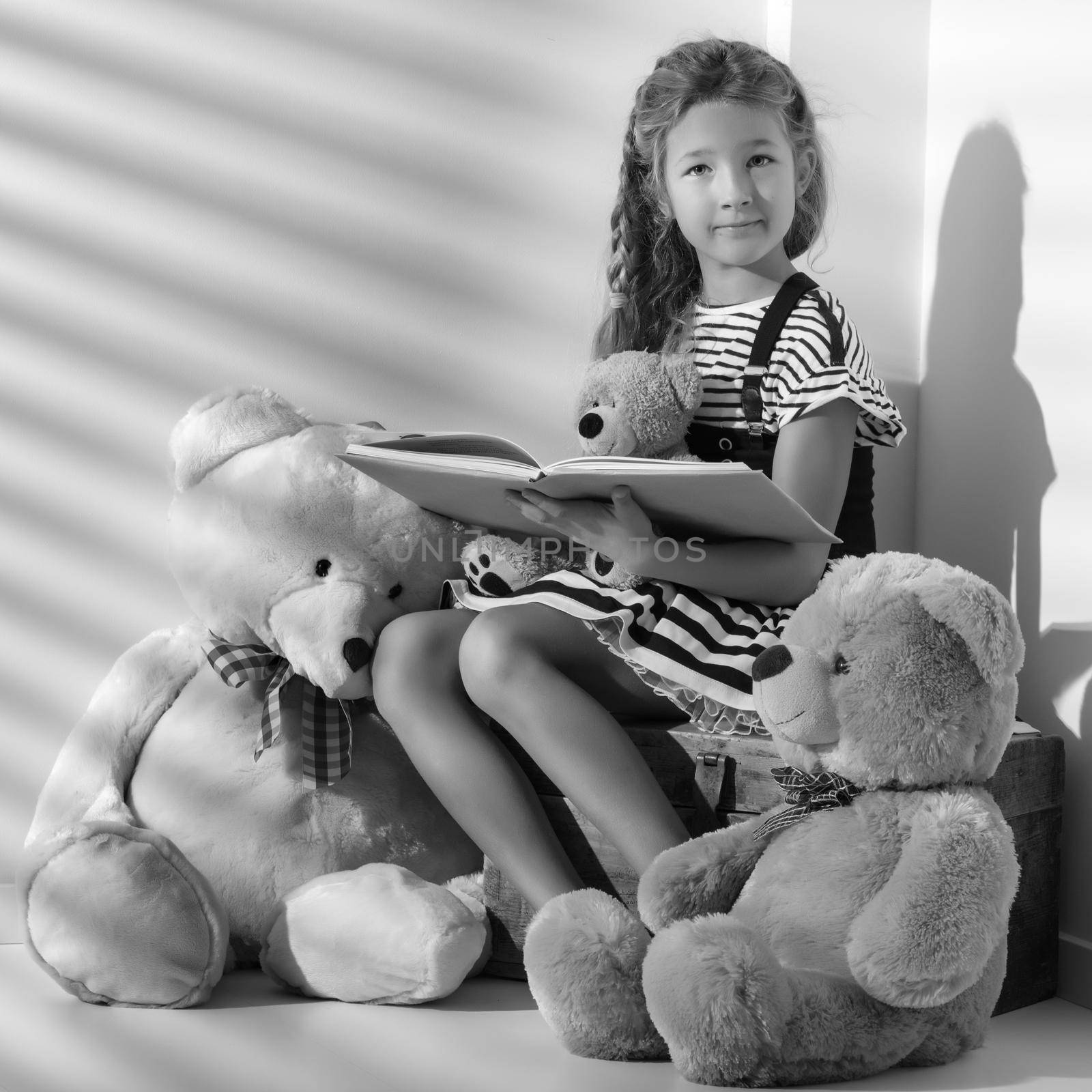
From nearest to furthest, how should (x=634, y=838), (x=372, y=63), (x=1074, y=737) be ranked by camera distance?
(x=634, y=838)
(x=1074, y=737)
(x=372, y=63)

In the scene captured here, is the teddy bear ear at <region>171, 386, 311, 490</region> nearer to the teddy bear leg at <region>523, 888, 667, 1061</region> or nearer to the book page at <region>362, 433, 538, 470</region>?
the book page at <region>362, 433, 538, 470</region>

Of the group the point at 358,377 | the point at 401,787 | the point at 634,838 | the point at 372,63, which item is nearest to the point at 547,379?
the point at 358,377

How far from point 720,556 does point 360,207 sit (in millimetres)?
617

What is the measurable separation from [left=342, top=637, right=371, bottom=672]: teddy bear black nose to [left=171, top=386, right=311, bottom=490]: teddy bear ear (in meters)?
0.23

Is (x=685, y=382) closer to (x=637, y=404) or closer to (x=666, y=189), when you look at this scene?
(x=637, y=404)

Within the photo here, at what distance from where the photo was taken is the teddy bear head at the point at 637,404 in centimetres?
127

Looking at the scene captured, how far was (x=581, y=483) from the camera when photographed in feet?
3.73

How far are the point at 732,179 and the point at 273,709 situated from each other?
2.28 feet

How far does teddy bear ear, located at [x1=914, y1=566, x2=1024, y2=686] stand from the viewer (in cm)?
97

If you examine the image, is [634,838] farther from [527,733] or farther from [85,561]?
[85,561]

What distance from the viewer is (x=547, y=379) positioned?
161 centimetres

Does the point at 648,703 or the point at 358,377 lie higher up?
the point at 358,377

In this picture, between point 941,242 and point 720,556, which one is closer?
point 720,556

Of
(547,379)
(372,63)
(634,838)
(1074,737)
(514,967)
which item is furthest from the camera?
(547,379)
